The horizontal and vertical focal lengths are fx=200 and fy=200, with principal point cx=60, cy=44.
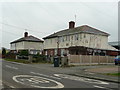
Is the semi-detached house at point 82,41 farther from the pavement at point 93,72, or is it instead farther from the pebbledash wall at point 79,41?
the pavement at point 93,72

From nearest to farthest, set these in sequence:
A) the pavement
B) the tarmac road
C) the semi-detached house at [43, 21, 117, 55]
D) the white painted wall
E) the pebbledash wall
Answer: the tarmac road
the pavement
the semi-detached house at [43, 21, 117, 55]
the pebbledash wall
the white painted wall

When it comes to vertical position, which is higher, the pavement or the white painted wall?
the white painted wall

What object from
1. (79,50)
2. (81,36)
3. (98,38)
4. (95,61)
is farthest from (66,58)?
(98,38)

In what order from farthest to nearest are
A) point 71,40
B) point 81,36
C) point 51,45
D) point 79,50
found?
point 51,45 < point 71,40 < point 81,36 < point 79,50

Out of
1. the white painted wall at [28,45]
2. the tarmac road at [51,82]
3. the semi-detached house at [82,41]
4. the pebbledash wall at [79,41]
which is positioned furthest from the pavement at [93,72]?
the white painted wall at [28,45]

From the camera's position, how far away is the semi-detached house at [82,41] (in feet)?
126

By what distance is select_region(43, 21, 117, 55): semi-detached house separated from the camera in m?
38.3

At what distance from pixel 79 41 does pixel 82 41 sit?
2.24 feet

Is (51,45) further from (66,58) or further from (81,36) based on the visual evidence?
(66,58)

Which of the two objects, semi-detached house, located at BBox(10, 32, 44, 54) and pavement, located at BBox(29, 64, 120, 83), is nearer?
pavement, located at BBox(29, 64, 120, 83)

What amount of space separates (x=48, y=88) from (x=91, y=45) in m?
31.5

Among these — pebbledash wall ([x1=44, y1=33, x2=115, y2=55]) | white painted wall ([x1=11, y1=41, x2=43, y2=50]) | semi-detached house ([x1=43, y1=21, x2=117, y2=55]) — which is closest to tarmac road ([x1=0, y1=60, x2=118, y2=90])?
semi-detached house ([x1=43, y1=21, x2=117, y2=55])

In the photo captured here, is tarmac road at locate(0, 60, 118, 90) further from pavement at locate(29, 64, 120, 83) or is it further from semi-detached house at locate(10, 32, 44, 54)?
semi-detached house at locate(10, 32, 44, 54)

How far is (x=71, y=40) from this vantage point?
42.0m
